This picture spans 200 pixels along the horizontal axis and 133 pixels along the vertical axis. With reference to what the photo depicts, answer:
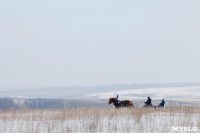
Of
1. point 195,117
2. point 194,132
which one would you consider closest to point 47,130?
point 194,132

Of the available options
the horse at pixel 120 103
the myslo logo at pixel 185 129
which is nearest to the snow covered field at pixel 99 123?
the myslo logo at pixel 185 129

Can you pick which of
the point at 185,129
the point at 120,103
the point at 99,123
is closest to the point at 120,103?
the point at 120,103

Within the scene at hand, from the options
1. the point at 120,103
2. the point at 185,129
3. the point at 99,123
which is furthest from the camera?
the point at 120,103

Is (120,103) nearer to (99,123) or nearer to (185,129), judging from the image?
(99,123)

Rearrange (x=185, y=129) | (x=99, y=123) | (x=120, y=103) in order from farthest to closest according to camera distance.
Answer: (x=120, y=103)
(x=99, y=123)
(x=185, y=129)

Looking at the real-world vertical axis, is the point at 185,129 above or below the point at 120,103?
below

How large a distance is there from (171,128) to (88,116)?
11.0ft

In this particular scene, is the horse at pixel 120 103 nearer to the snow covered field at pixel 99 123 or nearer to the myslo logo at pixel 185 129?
the snow covered field at pixel 99 123

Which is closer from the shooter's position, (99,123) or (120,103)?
(99,123)

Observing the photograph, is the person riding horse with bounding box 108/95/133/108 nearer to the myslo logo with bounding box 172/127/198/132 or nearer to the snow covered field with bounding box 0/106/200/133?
the snow covered field with bounding box 0/106/200/133

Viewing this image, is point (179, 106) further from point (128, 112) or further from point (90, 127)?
point (90, 127)

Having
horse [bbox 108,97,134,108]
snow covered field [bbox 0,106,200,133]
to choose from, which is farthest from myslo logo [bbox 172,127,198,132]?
horse [bbox 108,97,134,108]

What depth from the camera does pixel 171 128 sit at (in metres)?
11.4

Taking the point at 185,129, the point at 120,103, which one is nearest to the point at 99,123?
the point at 185,129
